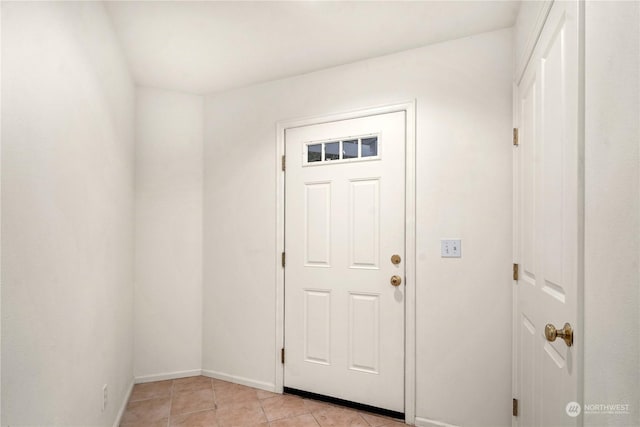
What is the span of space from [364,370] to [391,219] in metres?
1.04

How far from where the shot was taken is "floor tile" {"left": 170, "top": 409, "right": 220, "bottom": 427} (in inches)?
86.9

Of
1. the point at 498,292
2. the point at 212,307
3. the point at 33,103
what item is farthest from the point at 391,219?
the point at 33,103

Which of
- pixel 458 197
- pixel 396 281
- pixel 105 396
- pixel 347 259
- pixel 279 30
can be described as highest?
pixel 279 30

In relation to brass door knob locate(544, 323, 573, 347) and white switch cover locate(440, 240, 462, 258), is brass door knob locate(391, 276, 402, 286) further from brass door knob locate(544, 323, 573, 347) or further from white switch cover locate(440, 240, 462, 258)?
brass door knob locate(544, 323, 573, 347)

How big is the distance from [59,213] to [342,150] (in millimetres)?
1691

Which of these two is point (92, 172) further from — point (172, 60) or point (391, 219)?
point (391, 219)

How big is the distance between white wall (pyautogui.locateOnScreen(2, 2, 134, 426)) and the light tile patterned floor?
304 mm

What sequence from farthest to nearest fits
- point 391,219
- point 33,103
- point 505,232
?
point 391,219
point 505,232
point 33,103

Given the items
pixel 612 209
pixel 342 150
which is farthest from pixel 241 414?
pixel 612 209

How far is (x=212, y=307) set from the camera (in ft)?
9.61

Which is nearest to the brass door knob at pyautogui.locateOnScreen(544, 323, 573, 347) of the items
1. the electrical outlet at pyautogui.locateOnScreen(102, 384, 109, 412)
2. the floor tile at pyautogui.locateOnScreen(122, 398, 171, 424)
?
the electrical outlet at pyautogui.locateOnScreen(102, 384, 109, 412)

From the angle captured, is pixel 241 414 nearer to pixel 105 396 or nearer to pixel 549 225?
pixel 105 396

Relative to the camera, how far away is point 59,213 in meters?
1.34

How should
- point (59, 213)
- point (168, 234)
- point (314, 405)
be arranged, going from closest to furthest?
point (59, 213) < point (314, 405) < point (168, 234)
